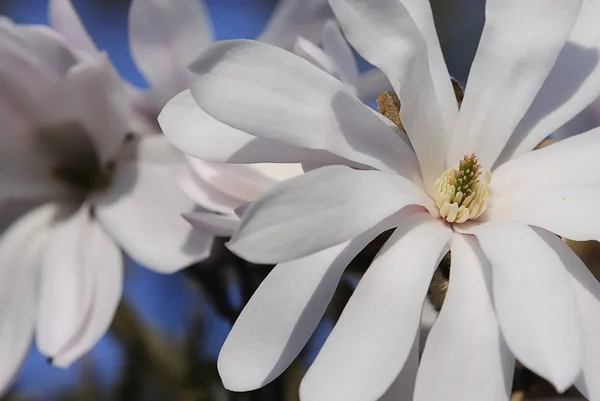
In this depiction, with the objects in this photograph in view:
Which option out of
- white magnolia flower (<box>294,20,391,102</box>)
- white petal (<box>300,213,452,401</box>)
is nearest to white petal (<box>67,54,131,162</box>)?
white magnolia flower (<box>294,20,391,102</box>)

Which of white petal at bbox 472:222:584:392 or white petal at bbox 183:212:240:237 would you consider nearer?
white petal at bbox 472:222:584:392

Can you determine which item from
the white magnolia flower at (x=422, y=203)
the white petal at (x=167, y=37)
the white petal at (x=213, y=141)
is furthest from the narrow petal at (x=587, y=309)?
the white petal at (x=167, y=37)

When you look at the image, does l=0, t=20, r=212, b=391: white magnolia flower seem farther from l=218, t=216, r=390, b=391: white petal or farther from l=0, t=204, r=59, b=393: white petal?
l=218, t=216, r=390, b=391: white petal

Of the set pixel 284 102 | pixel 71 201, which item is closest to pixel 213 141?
pixel 284 102

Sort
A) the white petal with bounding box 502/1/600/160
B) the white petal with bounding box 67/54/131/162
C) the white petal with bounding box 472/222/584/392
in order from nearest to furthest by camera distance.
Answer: the white petal with bounding box 472/222/584/392 → the white petal with bounding box 502/1/600/160 → the white petal with bounding box 67/54/131/162

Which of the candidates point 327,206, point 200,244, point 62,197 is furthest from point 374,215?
point 62,197

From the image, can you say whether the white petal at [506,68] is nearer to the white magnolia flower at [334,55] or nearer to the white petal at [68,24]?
the white magnolia flower at [334,55]

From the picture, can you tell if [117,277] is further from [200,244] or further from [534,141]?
[534,141]
